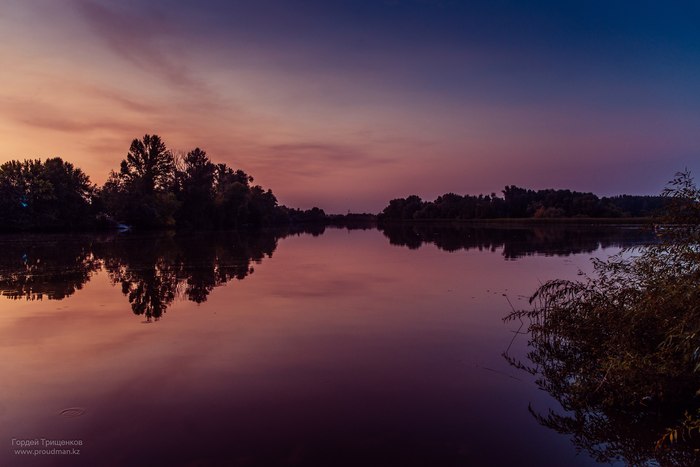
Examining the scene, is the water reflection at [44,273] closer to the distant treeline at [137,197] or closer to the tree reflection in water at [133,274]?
the tree reflection in water at [133,274]

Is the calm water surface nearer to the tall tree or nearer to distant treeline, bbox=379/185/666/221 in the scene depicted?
the tall tree

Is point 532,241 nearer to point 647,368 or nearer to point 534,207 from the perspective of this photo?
point 647,368

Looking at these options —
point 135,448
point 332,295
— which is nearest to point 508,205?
point 332,295

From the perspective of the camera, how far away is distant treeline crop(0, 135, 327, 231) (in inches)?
2734

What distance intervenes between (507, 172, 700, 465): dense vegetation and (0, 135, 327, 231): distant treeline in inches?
3204

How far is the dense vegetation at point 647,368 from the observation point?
6.68m

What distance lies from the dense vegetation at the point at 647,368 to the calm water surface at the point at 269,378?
65cm

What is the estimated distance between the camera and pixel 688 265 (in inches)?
310

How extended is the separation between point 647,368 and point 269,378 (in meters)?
7.00

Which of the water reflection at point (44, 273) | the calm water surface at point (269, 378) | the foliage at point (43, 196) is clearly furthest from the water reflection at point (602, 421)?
the foliage at point (43, 196)

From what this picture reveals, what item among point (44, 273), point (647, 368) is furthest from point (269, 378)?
point (44, 273)

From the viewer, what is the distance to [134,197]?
3241 inches

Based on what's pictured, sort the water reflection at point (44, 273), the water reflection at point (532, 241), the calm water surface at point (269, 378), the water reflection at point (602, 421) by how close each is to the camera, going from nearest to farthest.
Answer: the water reflection at point (602, 421)
the calm water surface at point (269, 378)
the water reflection at point (44, 273)
the water reflection at point (532, 241)

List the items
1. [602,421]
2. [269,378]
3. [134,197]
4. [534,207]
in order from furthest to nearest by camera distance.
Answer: [534,207], [134,197], [269,378], [602,421]
